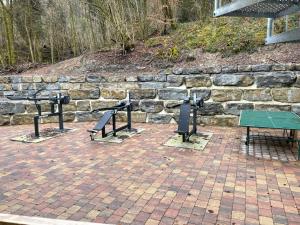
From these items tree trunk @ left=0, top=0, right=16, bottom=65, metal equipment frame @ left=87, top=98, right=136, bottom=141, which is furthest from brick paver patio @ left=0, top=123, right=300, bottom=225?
tree trunk @ left=0, top=0, right=16, bottom=65

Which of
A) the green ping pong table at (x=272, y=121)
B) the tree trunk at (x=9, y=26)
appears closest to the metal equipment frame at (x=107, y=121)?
the green ping pong table at (x=272, y=121)

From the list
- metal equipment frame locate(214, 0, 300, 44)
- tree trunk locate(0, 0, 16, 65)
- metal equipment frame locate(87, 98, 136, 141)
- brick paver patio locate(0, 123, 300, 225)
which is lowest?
brick paver patio locate(0, 123, 300, 225)

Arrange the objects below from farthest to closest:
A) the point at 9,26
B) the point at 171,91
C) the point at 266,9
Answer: the point at 9,26, the point at 171,91, the point at 266,9

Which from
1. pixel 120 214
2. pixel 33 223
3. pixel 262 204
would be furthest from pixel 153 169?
pixel 33 223

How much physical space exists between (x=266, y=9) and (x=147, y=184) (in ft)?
10.3

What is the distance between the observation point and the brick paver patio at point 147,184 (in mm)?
2479

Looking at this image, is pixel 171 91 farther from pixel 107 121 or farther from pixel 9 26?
pixel 9 26

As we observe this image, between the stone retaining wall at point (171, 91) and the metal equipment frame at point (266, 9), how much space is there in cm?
111

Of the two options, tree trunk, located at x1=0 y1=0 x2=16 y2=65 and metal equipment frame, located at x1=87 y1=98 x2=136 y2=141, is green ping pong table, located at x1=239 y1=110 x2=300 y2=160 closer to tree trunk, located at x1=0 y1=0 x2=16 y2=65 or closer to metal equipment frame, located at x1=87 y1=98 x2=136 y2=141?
metal equipment frame, located at x1=87 y1=98 x2=136 y2=141

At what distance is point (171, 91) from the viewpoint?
240 inches

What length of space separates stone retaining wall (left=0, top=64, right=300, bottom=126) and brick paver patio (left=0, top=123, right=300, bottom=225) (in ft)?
4.51

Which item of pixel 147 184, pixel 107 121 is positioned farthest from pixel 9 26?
pixel 147 184

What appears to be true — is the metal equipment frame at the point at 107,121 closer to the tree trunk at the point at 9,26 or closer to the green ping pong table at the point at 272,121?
the green ping pong table at the point at 272,121

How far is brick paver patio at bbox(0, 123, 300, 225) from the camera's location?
2479mm
